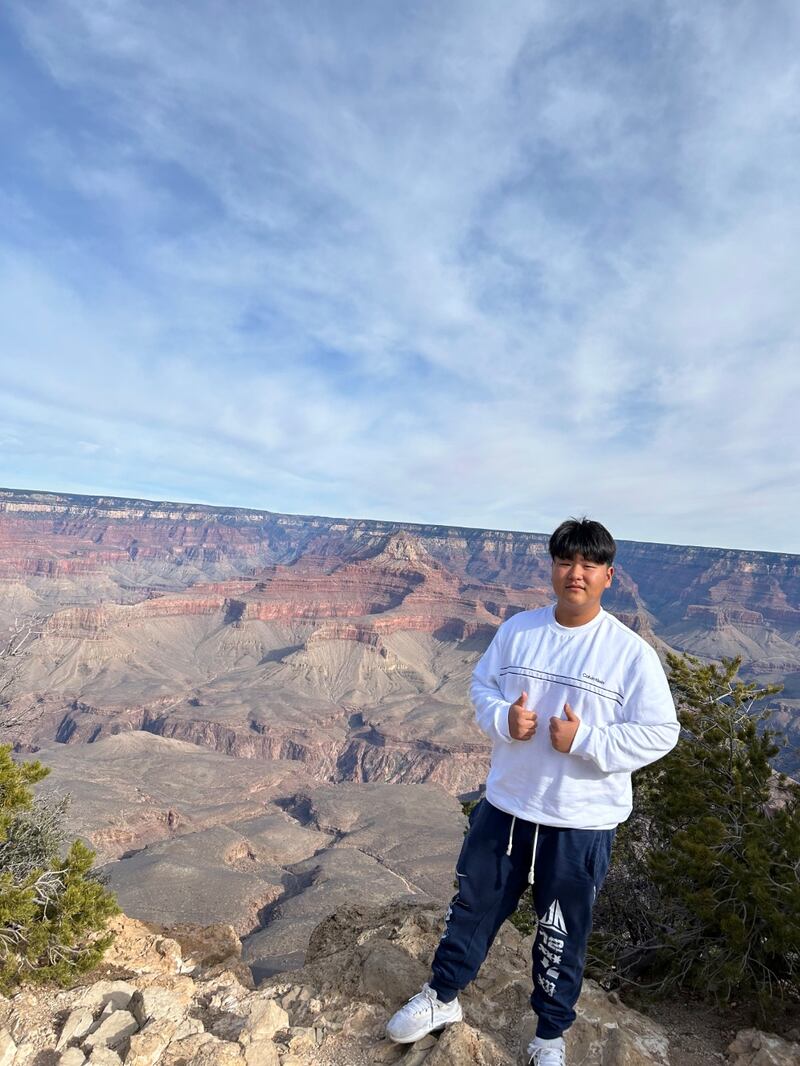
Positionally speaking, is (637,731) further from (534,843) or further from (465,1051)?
(465,1051)

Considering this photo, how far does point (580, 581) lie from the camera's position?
329 centimetres

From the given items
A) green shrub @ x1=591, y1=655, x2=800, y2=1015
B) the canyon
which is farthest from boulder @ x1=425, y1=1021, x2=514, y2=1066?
the canyon

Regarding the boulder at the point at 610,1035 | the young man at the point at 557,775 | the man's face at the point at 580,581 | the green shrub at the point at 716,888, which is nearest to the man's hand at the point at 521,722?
the young man at the point at 557,775

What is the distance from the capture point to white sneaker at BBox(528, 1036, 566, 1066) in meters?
3.18

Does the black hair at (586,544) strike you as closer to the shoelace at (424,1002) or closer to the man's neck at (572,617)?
the man's neck at (572,617)

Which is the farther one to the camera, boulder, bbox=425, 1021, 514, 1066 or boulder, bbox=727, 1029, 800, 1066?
boulder, bbox=727, 1029, 800, 1066

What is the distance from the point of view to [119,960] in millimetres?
5391

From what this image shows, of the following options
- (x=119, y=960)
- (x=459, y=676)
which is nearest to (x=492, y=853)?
(x=119, y=960)

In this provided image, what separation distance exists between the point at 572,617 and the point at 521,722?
2.39 feet

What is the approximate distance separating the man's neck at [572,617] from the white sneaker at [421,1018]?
8.10 ft

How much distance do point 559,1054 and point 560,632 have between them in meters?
2.38

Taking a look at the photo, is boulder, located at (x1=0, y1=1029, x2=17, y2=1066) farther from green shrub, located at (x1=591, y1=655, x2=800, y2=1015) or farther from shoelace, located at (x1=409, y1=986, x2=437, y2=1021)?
green shrub, located at (x1=591, y1=655, x2=800, y2=1015)

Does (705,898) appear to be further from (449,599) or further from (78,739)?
(449,599)

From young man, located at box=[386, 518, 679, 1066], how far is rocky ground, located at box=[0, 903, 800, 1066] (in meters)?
0.40
